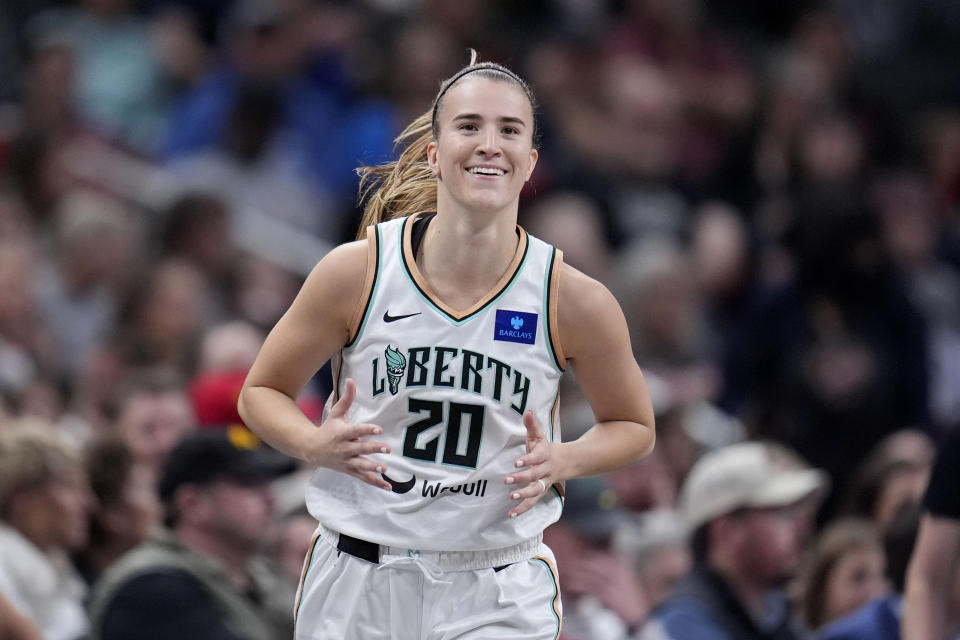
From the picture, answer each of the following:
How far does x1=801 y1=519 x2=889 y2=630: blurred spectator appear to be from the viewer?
634 cm

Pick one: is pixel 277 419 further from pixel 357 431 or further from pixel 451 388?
pixel 451 388

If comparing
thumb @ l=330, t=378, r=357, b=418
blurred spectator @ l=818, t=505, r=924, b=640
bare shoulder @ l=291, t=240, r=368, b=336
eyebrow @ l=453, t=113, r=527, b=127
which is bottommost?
blurred spectator @ l=818, t=505, r=924, b=640

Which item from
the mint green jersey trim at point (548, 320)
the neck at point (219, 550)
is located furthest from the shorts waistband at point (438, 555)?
the neck at point (219, 550)

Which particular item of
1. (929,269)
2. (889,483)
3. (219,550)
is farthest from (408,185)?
(929,269)

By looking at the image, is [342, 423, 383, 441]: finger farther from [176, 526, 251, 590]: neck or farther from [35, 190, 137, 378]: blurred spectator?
[35, 190, 137, 378]: blurred spectator

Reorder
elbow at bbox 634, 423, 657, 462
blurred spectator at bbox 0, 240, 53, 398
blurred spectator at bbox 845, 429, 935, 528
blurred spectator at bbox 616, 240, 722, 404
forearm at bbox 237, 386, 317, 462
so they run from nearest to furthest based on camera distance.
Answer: forearm at bbox 237, 386, 317, 462, elbow at bbox 634, 423, 657, 462, blurred spectator at bbox 845, 429, 935, 528, blurred spectator at bbox 0, 240, 53, 398, blurred spectator at bbox 616, 240, 722, 404

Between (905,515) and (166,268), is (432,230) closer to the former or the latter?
(905,515)

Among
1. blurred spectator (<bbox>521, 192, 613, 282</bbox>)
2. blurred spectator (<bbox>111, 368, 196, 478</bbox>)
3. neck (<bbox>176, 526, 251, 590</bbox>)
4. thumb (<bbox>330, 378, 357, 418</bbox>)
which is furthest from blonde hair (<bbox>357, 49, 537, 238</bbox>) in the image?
blurred spectator (<bbox>521, 192, 613, 282</bbox>)

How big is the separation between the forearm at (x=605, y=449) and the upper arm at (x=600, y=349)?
41 mm

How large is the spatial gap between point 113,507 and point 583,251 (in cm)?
455

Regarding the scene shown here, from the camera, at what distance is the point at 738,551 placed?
20.9ft

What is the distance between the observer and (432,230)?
4152 mm

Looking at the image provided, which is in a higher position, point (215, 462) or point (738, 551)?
point (215, 462)

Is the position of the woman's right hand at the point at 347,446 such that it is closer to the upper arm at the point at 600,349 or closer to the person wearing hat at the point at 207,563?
the upper arm at the point at 600,349
